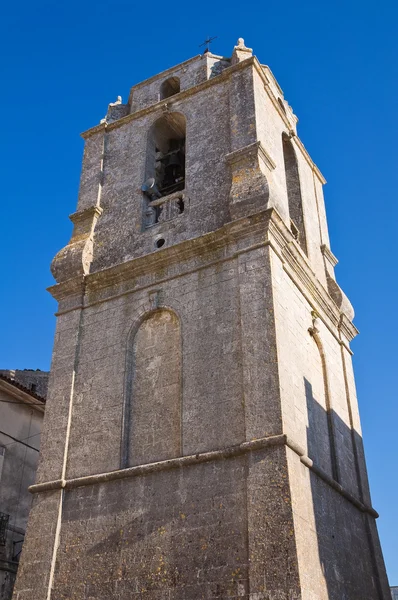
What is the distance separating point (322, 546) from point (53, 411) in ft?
16.4

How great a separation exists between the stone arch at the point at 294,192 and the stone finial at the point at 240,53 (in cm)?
184

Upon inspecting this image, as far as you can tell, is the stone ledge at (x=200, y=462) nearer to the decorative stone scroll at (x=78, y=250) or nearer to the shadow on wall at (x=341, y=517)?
the shadow on wall at (x=341, y=517)

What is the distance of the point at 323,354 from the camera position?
505 inches

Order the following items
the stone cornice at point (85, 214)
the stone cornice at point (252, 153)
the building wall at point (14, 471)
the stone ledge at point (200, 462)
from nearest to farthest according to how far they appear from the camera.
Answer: the stone ledge at point (200, 462) → the stone cornice at point (252, 153) → the stone cornice at point (85, 214) → the building wall at point (14, 471)

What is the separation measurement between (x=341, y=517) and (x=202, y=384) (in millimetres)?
2982

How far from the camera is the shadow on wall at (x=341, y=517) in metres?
9.87

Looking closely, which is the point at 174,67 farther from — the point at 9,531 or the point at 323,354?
the point at 9,531

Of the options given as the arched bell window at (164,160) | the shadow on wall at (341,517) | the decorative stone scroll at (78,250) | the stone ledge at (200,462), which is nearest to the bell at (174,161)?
the arched bell window at (164,160)

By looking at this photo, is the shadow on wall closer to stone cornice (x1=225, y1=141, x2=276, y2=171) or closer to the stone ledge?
the stone ledge

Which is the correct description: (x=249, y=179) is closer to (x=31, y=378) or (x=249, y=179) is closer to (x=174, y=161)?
(x=174, y=161)

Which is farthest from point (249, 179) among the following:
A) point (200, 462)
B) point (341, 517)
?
point (341, 517)

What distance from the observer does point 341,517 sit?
35.8 feet

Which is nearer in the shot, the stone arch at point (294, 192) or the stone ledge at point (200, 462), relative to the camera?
the stone ledge at point (200, 462)

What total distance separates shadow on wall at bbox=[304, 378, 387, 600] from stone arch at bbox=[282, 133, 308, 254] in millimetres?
3869
